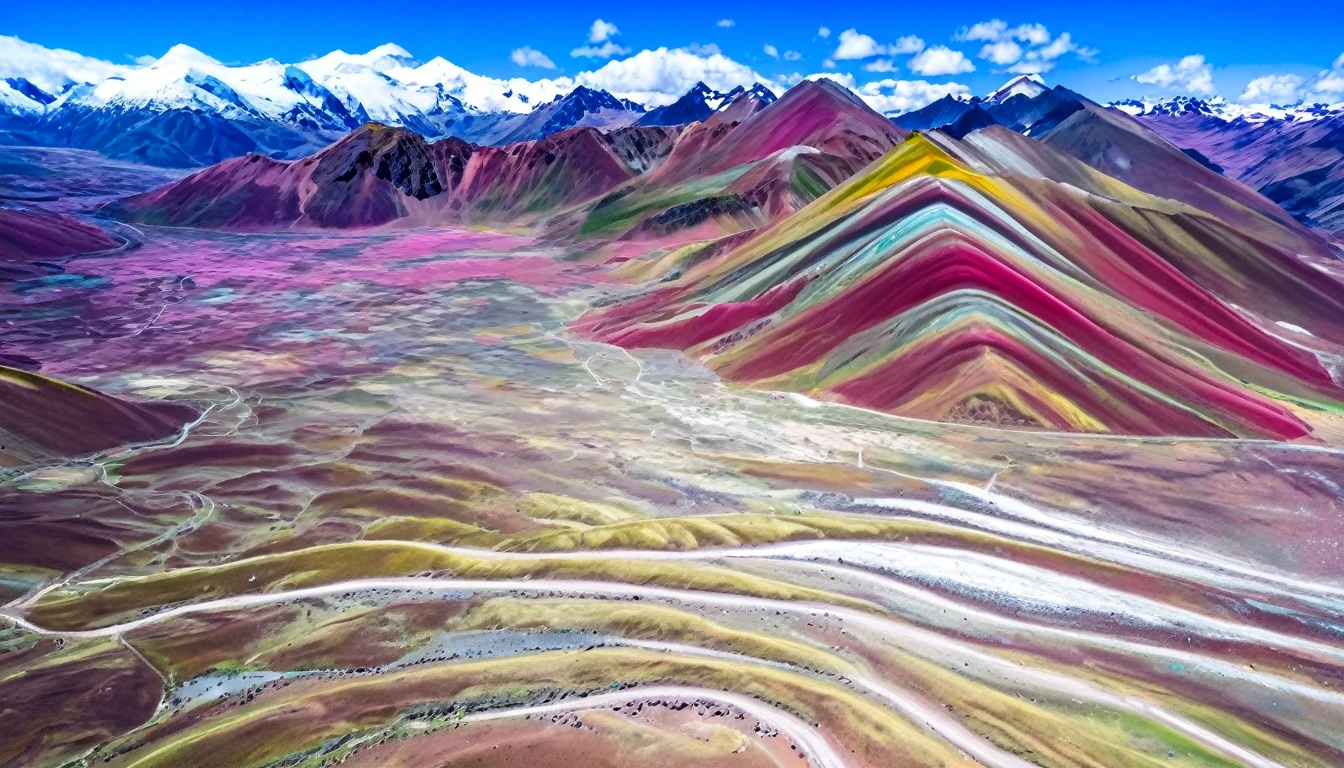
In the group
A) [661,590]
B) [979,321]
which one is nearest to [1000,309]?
[979,321]

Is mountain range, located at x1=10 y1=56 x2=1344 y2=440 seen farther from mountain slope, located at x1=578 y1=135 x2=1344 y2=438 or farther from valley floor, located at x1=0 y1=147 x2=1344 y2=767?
valley floor, located at x1=0 y1=147 x2=1344 y2=767

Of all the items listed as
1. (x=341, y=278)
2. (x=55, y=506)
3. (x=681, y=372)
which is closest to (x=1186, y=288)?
(x=681, y=372)

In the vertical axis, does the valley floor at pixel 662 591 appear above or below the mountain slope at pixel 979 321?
below

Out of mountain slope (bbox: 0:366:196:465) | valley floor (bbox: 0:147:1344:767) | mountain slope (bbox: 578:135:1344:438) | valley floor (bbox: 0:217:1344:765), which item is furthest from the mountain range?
mountain slope (bbox: 0:366:196:465)

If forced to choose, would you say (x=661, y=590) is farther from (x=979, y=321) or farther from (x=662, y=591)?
(x=979, y=321)

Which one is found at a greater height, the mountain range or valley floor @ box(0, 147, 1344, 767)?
the mountain range

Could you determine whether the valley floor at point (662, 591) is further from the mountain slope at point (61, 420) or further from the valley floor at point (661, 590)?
the mountain slope at point (61, 420)

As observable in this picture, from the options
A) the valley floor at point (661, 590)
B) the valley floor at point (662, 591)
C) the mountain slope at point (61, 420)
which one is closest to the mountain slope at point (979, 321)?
the valley floor at point (661, 590)

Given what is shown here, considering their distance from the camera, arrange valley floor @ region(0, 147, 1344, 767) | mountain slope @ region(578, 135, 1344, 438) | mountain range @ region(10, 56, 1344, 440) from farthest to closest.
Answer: mountain range @ region(10, 56, 1344, 440)
mountain slope @ region(578, 135, 1344, 438)
valley floor @ region(0, 147, 1344, 767)

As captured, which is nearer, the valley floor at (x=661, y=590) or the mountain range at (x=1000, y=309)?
the valley floor at (x=661, y=590)

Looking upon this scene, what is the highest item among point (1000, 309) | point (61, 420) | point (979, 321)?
point (1000, 309)

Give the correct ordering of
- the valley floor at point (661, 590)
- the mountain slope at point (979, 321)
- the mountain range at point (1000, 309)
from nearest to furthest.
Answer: the valley floor at point (661, 590)
the mountain slope at point (979, 321)
the mountain range at point (1000, 309)

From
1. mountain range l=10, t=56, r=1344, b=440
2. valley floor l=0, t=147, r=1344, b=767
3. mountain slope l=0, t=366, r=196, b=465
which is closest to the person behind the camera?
valley floor l=0, t=147, r=1344, b=767
